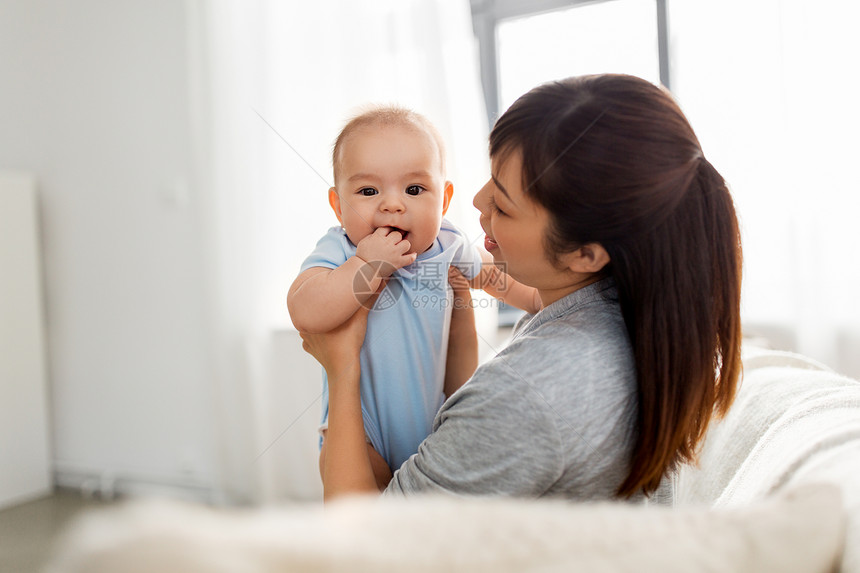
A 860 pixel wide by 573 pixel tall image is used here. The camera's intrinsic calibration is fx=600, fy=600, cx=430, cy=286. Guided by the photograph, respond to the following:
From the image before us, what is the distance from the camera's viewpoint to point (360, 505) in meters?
0.37

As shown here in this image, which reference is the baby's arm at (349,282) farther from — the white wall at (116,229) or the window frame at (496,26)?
the white wall at (116,229)

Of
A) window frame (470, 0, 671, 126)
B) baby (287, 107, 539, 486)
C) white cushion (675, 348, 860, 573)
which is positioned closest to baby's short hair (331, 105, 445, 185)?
baby (287, 107, 539, 486)

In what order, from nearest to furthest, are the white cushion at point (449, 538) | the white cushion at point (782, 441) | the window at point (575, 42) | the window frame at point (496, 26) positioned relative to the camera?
the white cushion at point (449, 538) → the white cushion at point (782, 441) → the window at point (575, 42) → the window frame at point (496, 26)

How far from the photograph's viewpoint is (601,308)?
738mm

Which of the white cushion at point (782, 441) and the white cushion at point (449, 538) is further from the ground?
the white cushion at point (449, 538)

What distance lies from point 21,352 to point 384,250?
2451 millimetres

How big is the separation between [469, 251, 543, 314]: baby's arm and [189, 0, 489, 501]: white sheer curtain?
0.80m

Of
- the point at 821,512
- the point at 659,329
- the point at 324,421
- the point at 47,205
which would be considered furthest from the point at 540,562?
the point at 47,205

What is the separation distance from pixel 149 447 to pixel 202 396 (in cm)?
40

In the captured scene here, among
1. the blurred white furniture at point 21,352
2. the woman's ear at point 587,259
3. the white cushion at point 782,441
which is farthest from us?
the blurred white furniture at point 21,352

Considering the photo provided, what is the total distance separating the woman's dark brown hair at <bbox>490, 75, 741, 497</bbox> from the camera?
654 millimetres

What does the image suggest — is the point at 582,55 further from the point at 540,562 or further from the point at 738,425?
the point at 540,562

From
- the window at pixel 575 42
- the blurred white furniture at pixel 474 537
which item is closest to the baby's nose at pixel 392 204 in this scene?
the blurred white furniture at pixel 474 537

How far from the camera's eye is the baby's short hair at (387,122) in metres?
0.95
